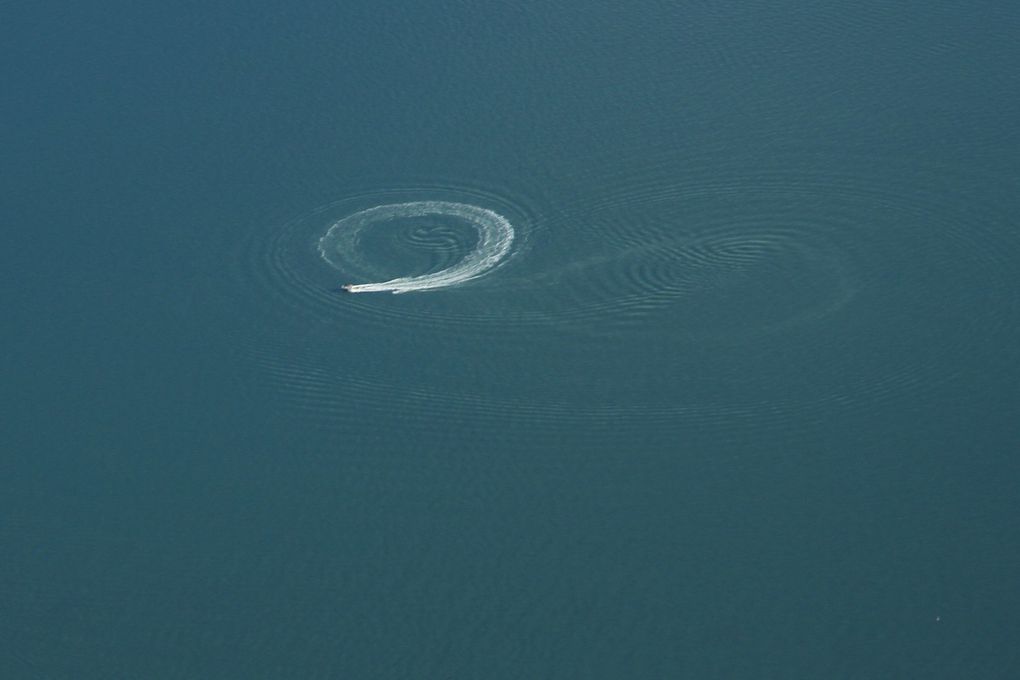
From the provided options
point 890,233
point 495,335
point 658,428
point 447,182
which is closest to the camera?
point 658,428

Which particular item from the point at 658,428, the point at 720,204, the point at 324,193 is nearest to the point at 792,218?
the point at 720,204

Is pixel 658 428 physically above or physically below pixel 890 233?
below

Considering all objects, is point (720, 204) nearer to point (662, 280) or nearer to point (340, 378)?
point (662, 280)

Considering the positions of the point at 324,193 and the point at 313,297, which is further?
the point at 324,193

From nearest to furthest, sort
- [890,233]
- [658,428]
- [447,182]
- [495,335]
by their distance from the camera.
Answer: [658,428], [495,335], [890,233], [447,182]

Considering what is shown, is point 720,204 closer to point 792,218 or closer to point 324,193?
point 792,218

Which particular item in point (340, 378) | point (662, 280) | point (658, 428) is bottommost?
point (658, 428)
